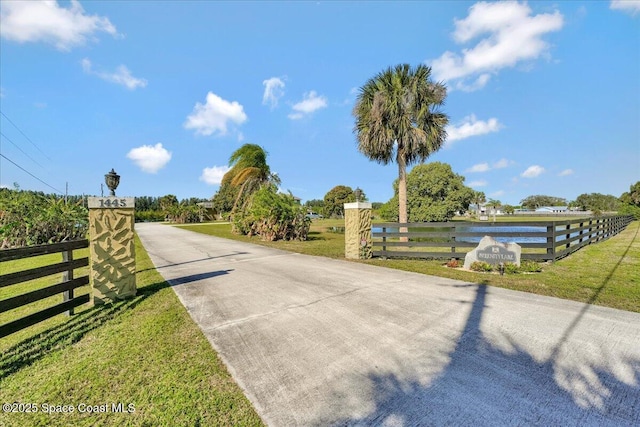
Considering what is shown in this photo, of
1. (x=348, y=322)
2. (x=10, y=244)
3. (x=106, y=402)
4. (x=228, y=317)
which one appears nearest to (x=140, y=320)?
(x=228, y=317)

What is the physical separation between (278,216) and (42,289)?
38.0 ft

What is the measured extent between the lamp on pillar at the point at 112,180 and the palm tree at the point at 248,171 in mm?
14317

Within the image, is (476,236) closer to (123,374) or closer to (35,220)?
(123,374)

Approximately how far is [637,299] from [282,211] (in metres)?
13.0

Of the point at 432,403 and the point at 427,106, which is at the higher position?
the point at 427,106

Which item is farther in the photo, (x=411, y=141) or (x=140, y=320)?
(x=411, y=141)

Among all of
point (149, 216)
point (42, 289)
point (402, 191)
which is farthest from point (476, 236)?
point (149, 216)

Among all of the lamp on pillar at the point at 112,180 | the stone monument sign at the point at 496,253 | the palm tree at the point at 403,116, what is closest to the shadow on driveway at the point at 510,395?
the stone monument sign at the point at 496,253

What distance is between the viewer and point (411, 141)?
41.4ft

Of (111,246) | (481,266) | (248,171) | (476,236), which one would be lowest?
(481,266)

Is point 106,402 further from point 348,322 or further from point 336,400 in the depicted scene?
point 348,322

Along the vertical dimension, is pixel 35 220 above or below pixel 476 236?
above

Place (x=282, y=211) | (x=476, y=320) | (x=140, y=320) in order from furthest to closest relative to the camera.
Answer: (x=282, y=211) < (x=140, y=320) < (x=476, y=320)

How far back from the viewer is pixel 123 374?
2643 mm
